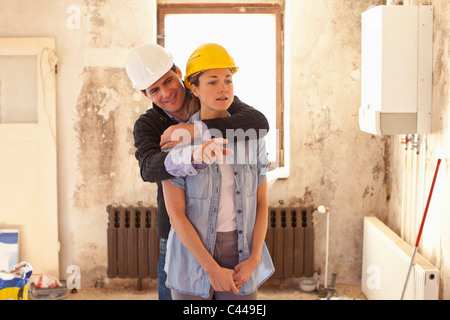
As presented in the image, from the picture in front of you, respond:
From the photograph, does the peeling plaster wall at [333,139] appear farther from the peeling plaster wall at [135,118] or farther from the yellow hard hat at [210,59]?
the yellow hard hat at [210,59]

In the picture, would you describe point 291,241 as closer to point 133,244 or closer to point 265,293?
point 265,293

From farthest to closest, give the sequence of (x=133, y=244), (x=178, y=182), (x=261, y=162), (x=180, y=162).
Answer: (x=133, y=244) < (x=261, y=162) < (x=178, y=182) < (x=180, y=162)

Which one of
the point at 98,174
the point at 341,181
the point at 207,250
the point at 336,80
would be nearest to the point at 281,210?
the point at 341,181

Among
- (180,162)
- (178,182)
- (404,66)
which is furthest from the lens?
(404,66)

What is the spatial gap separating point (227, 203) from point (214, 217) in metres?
0.06

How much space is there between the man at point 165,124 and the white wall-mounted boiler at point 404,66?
1737mm

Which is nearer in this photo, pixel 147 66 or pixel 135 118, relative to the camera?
pixel 147 66

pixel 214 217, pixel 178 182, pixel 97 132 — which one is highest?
pixel 97 132

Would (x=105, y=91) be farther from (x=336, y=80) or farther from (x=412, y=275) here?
(x=412, y=275)

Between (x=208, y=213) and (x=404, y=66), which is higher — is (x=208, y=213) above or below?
below

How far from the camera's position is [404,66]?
323cm

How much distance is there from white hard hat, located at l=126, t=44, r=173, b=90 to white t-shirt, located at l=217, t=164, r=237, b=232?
0.41 metres

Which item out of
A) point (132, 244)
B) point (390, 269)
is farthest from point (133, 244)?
point (390, 269)
